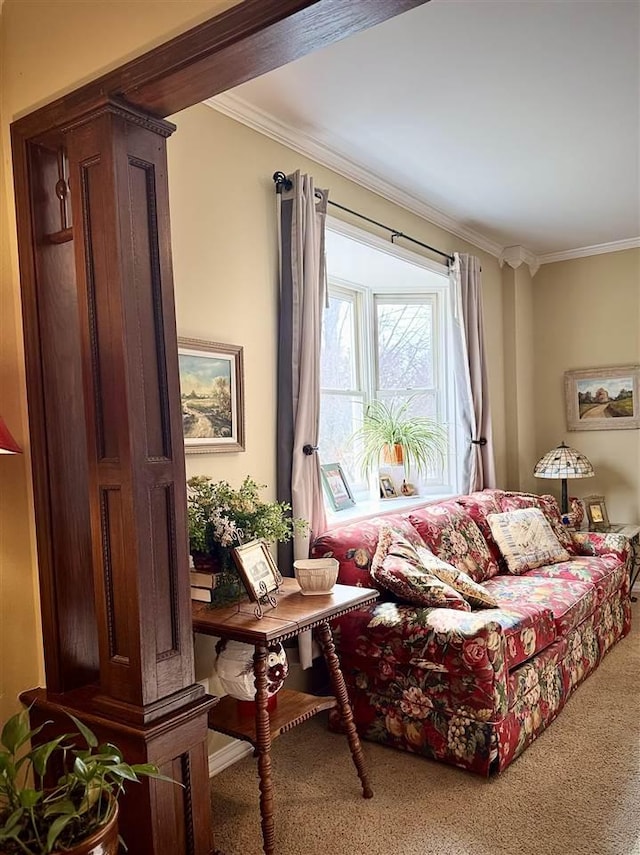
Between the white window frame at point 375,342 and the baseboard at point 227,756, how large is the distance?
120cm

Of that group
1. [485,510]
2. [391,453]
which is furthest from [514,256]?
[485,510]

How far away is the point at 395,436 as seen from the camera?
432 cm

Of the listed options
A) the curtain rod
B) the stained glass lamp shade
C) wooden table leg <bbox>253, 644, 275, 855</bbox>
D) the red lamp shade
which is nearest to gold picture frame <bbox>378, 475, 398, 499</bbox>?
the stained glass lamp shade

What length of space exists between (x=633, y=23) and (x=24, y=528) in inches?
106

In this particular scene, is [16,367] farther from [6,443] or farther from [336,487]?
[336,487]

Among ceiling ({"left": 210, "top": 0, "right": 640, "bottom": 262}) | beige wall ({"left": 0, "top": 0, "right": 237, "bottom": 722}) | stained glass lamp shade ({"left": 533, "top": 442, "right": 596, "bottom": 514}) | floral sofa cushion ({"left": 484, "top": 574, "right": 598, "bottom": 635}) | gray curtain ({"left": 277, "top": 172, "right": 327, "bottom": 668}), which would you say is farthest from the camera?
stained glass lamp shade ({"left": 533, "top": 442, "right": 596, "bottom": 514})

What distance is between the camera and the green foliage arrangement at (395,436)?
14.0 ft

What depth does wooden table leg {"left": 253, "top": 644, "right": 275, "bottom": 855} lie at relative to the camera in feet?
6.62

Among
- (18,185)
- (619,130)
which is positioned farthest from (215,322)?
(619,130)

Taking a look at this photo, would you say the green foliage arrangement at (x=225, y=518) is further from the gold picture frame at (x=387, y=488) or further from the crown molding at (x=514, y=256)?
the crown molding at (x=514, y=256)

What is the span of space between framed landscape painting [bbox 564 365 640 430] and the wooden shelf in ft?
12.3

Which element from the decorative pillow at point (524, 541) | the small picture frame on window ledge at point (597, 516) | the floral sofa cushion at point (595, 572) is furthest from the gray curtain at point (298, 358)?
the small picture frame on window ledge at point (597, 516)

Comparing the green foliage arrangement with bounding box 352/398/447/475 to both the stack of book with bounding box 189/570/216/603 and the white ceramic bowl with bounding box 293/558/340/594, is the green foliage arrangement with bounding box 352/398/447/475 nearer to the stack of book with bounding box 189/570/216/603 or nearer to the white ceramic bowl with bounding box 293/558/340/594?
the white ceramic bowl with bounding box 293/558/340/594

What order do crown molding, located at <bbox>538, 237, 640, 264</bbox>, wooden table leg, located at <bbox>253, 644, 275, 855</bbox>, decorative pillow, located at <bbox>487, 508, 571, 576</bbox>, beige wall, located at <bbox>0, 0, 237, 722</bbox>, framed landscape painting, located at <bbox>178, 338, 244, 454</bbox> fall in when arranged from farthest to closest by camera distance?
crown molding, located at <bbox>538, 237, 640, 264</bbox>, decorative pillow, located at <bbox>487, 508, 571, 576</bbox>, framed landscape painting, located at <bbox>178, 338, 244, 454</bbox>, wooden table leg, located at <bbox>253, 644, 275, 855</bbox>, beige wall, located at <bbox>0, 0, 237, 722</bbox>
